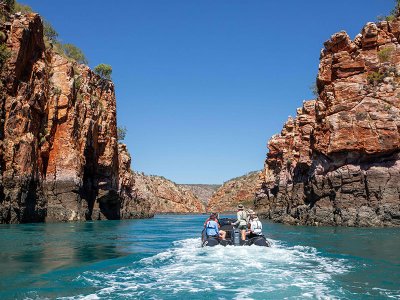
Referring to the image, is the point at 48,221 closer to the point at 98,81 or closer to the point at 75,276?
the point at 98,81

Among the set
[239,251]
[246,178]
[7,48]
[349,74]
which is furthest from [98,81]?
[246,178]

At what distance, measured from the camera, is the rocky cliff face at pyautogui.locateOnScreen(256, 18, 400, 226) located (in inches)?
1628

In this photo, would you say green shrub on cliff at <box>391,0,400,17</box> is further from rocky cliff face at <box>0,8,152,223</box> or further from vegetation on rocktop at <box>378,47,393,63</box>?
rocky cliff face at <box>0,8,152,223</box>

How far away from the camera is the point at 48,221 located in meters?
49.8

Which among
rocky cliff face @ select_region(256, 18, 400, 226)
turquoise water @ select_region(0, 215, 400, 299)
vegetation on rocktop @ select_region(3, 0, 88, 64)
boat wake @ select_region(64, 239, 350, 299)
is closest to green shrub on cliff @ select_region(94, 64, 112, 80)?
vegetation on rocktop @ select_region(3, 0, 88, 64)

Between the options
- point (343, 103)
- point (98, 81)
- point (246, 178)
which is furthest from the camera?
point (246, 178)

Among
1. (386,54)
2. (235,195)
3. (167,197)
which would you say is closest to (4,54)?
(386,54)

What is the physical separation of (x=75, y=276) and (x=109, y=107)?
63.9 m

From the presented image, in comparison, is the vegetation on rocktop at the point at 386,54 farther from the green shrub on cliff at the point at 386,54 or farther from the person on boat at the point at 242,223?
the person on boat at the point at 242,223

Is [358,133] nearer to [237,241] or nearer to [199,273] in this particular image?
[237,241]

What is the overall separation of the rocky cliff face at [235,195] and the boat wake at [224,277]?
143 meters

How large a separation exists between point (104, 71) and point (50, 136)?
91.0 ft

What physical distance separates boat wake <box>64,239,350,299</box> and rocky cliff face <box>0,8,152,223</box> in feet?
92.5

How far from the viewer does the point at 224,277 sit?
14.7 meters
